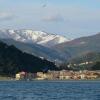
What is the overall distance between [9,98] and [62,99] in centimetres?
723

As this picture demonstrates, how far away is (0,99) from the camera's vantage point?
84375 millimetres

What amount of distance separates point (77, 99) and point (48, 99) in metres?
4.24

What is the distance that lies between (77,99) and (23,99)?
7215 millimetres

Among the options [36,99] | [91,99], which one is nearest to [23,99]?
[36,99]

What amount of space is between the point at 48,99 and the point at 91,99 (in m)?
6.09

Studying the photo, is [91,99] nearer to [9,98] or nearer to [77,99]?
[77,99]

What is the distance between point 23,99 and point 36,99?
2397 mm

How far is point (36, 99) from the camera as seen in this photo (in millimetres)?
86125

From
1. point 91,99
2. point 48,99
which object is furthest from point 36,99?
point 91,99

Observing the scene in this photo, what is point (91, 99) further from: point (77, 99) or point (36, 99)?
point (36, 99)

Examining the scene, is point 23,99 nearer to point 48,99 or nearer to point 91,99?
point 48,99

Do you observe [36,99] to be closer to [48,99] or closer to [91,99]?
[48,99]

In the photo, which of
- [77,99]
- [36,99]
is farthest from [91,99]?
[36,99]

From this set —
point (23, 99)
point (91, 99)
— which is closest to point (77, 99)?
point (91, 99)
